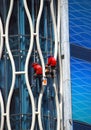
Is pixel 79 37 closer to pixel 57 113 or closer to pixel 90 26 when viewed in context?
pixel 90 26

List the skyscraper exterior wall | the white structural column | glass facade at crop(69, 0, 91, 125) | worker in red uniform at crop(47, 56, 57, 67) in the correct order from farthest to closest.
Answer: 1. glass facade at crop(69, 0, 91, 125)
2. the white structural column
3. the skyscraper exterior wall
4. worker in red uniform at crop(47, 56, 57, 67)

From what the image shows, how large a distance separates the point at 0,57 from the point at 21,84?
159cm

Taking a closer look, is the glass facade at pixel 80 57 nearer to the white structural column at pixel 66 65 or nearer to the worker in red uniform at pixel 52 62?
the white structural column at pixel 66 65

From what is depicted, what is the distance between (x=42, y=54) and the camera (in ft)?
127

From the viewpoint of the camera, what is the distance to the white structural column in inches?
1538

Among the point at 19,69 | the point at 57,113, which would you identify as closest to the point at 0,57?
the point at 19,69

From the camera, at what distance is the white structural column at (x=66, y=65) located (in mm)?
39062

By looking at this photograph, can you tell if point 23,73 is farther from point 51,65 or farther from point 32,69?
point 51,65

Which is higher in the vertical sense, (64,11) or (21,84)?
(64,11)

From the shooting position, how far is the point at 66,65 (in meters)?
39.3

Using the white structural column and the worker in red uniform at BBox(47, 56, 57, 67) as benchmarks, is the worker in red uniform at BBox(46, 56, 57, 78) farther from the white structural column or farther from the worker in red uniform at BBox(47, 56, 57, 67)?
the white structural column

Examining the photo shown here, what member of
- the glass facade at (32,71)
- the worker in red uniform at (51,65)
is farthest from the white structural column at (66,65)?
the worker in red uniform at (51,65)

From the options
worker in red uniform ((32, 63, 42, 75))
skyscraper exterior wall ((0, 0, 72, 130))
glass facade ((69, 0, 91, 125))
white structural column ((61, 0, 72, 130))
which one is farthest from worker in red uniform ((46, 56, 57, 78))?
glass facade ((69, 0, 91, 125))

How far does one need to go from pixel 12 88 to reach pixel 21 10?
374 cm
